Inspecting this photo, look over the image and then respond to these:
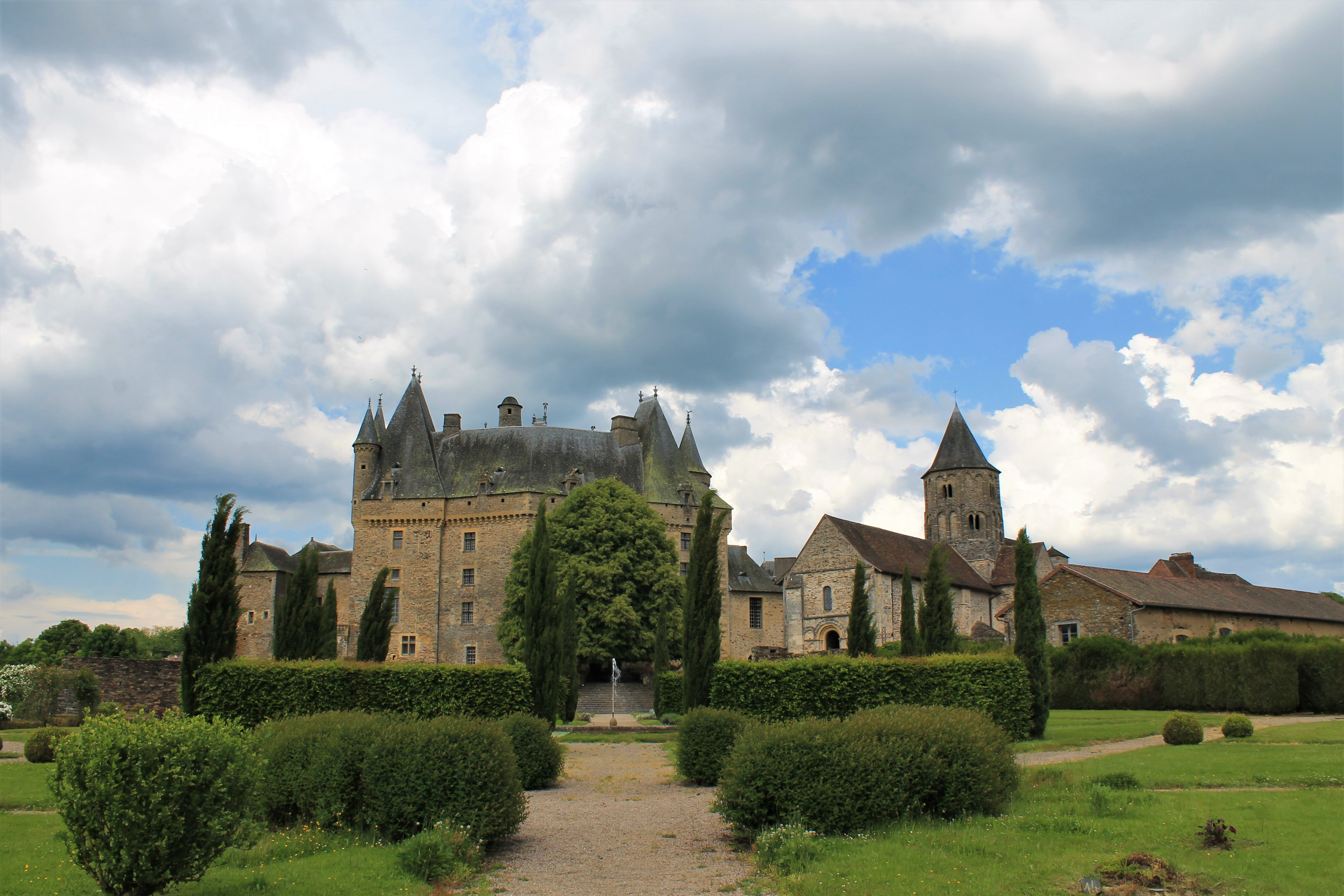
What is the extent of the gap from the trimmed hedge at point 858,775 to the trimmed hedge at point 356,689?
9091 millimetres

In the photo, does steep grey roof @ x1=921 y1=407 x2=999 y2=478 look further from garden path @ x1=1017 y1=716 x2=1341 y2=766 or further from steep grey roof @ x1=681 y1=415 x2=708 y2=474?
garden path @ x1=1017 y1=716 x2=1341 y2=766

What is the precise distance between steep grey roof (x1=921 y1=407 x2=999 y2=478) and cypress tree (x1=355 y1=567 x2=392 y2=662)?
49.5 metres

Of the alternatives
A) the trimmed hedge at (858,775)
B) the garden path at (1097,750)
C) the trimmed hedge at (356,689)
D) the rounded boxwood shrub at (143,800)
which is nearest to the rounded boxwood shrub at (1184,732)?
the garden path at (1097,750)

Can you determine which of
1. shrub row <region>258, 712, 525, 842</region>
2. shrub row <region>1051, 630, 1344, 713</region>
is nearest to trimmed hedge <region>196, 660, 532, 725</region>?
shrub row <region>258, 712, 525, 842</region>

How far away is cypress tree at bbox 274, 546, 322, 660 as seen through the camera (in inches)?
1270

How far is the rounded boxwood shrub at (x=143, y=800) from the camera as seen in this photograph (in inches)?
279

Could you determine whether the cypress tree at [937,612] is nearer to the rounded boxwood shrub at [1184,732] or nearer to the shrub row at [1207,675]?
the shrub row at [1207,675]

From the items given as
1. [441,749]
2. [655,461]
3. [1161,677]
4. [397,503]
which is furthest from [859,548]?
[441,749]

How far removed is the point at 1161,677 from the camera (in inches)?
1193

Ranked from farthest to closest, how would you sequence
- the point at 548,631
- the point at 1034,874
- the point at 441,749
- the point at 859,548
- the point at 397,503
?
the point at 397,503 → the point at 859,548 → the point at 548,631 → the point at 441,749 → the point at 1034,874

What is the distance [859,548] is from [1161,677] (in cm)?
2087

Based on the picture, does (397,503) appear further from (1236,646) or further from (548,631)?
(1236,646)

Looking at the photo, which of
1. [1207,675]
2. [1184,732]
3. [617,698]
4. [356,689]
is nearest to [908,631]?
[1207,675]

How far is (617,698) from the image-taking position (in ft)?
134
